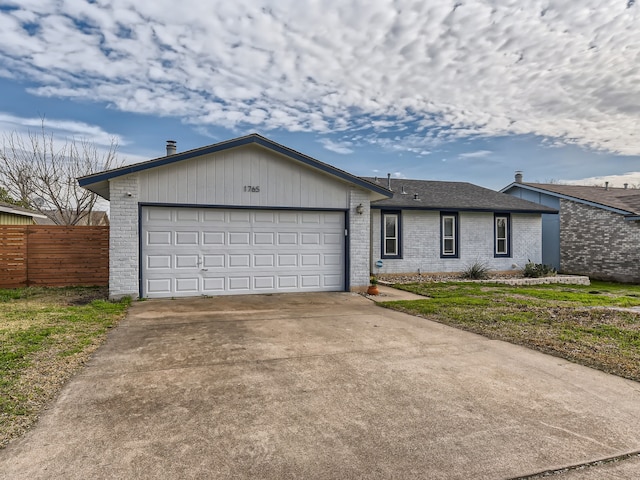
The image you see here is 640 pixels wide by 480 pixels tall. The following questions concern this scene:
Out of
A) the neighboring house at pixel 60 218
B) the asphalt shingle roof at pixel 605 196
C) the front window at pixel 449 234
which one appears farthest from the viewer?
the neighboring house at pixel 60 218

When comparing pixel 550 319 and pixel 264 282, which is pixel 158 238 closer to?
pixel 264 282

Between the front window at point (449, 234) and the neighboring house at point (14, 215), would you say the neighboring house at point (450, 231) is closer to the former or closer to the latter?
the front window at point (449, 234)

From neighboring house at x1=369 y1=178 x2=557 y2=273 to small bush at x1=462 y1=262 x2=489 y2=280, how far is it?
167 millimetres

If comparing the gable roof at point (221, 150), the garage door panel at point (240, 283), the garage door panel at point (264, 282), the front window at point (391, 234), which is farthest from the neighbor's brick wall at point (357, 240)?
the front window at point (391, 234)

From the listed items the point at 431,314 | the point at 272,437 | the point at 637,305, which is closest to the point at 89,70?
the point at 431,314

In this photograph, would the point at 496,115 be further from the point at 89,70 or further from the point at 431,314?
the point at 89,70

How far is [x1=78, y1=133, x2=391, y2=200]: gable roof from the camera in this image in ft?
29.9

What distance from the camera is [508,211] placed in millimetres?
15602

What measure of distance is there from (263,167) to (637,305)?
10052mm

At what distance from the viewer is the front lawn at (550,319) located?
214 inches

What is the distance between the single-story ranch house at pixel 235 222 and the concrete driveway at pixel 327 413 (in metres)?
3.91

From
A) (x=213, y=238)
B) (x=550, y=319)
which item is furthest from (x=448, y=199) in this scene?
(x=213, y=238)

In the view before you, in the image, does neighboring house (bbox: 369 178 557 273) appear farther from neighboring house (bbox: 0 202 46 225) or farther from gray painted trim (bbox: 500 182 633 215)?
neighboring house (bbox: 0 202 46 225)

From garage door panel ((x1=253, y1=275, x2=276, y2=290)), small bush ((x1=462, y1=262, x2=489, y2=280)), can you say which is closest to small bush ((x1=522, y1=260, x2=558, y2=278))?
small bush ((x1=462, y1=262, x2=489, y2=280))
